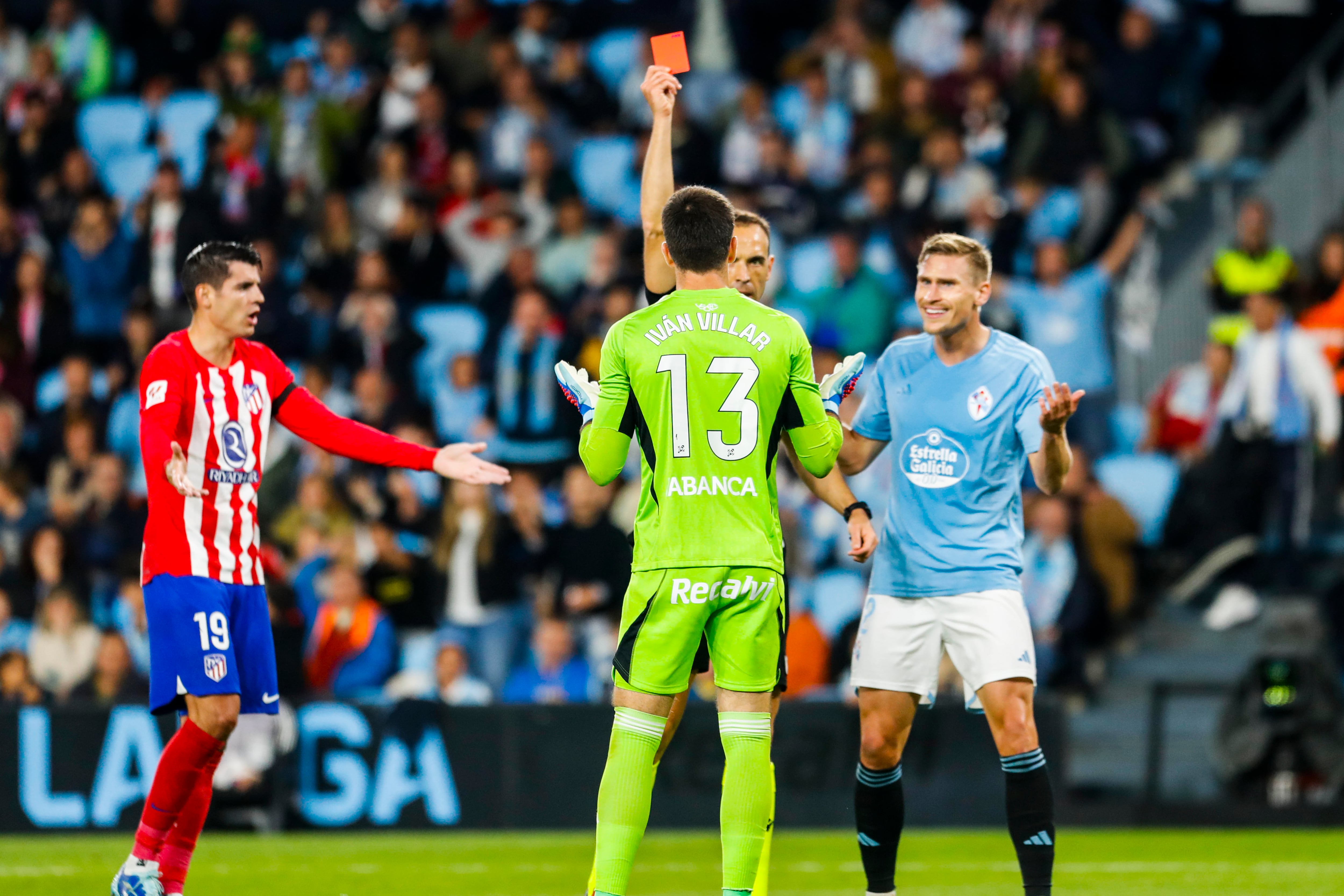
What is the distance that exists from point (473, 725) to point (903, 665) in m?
5.47

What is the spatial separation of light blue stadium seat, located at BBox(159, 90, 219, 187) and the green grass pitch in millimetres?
6990

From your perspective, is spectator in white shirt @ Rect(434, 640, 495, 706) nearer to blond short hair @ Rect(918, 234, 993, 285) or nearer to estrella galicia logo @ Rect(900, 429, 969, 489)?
estrella galicia logo @ Rect(900, 429, 969, 489)

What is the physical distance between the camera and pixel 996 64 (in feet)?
54.6

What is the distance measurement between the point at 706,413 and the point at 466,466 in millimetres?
1541

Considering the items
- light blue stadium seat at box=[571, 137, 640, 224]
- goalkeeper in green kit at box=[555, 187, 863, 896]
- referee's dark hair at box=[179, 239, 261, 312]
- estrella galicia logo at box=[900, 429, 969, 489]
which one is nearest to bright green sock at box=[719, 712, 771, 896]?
goalkeeper in green kit at box=[555, 187, 863, 896]

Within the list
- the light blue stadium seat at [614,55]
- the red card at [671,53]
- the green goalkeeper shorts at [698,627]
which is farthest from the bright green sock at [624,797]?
the light blue stadium seat at [614,55]

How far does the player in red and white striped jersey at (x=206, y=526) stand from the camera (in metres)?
7.07

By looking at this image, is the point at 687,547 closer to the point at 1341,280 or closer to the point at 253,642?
the point at 253,642

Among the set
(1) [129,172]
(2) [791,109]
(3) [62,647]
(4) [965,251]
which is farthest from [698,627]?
(1) [129,172]

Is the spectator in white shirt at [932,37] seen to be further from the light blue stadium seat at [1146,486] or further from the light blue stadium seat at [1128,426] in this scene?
the light blue stadium seat at [1146,486]

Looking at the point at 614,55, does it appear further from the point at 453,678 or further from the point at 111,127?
the point at 453,678

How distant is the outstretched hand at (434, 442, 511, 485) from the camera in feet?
23.8

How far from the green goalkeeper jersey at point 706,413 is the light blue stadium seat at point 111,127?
12.1 m

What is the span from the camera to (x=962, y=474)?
23.5 ft
